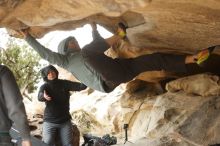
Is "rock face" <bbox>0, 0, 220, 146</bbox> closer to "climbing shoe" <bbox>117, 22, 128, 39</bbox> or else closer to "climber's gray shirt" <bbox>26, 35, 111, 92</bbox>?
"climbing shoe" <bbox>117, 22, 128, 39</bbox>

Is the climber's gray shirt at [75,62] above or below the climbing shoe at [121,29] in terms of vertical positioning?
below

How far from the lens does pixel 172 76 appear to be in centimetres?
1019

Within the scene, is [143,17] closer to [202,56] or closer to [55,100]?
[202,56]

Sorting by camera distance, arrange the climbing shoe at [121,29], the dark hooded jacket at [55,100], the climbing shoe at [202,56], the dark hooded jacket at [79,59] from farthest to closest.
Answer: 1. the dark hooded jacket at [55,100]
2. the climbing shoe at [121,29]
3. the dark hooded jacket at [79,59]
4. the climbing shoe at [202,56]

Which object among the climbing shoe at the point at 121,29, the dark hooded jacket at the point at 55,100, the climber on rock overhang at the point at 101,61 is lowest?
the dark hooded jacket at the point at 55,100

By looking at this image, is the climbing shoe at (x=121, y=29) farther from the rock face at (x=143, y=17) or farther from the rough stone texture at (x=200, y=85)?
the rough stone texture at (x=200, y=85)

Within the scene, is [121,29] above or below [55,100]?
above

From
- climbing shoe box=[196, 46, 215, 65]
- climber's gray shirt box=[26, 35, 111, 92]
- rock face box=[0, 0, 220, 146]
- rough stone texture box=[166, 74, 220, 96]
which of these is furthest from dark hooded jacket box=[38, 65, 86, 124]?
climbing shoe box=[196, 46, 215, 65]

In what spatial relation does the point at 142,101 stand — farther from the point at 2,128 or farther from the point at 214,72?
the point at 2,128

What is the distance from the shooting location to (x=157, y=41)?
8922 millimetres

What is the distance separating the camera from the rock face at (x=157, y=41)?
6.31m

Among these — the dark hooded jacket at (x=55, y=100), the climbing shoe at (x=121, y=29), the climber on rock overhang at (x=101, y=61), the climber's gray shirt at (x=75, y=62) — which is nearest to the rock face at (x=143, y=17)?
the climbing shoe at (x=121, y=29)

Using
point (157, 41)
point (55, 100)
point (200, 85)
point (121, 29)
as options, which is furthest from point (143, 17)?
point (55, 100)

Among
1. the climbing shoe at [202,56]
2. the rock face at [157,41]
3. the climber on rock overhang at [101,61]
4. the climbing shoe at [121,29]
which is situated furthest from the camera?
the climbing shoe at [121,29]
